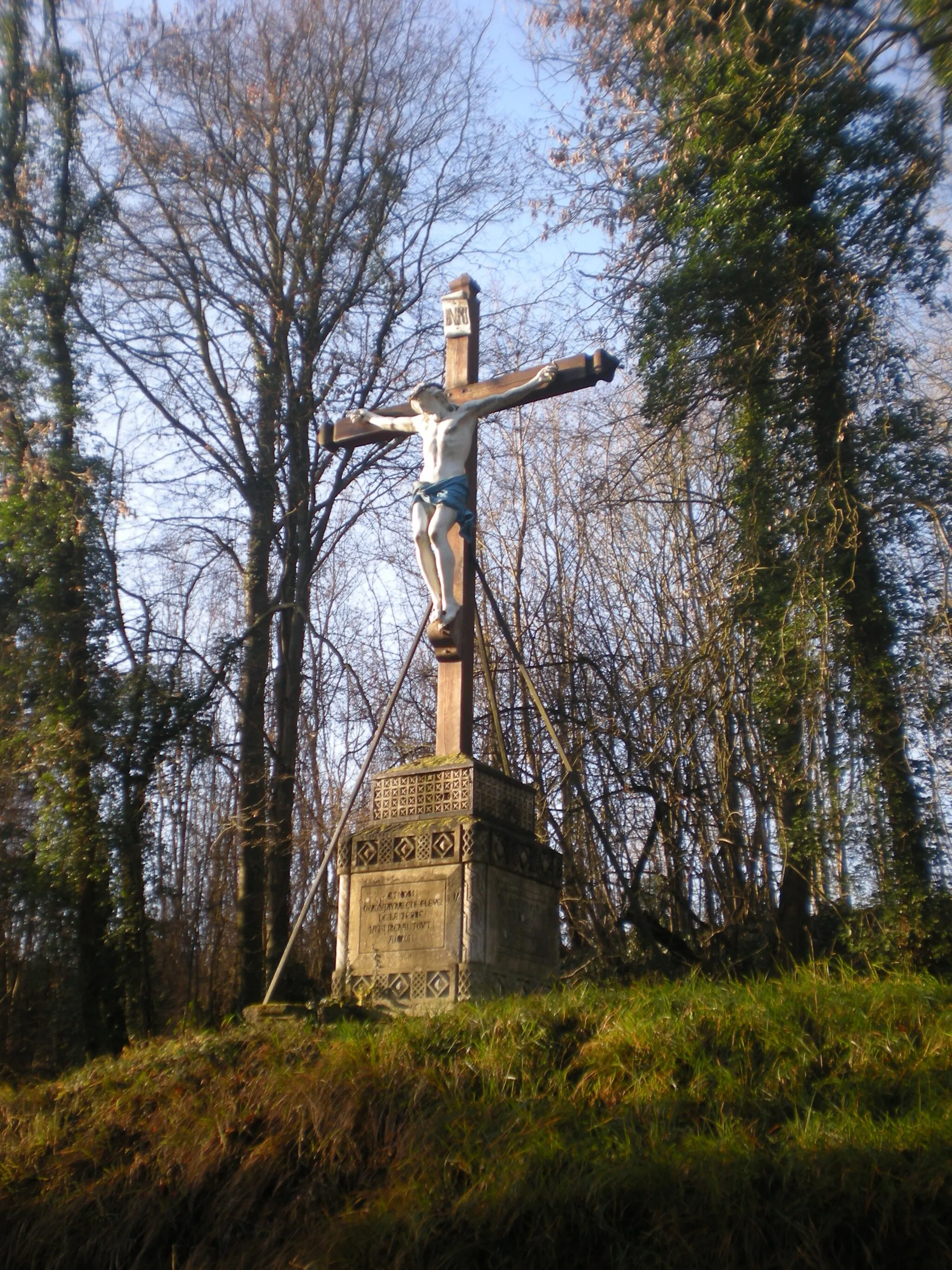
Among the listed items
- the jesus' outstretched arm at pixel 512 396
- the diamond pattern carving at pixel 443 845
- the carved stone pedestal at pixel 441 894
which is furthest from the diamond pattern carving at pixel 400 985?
the jesus' outstretched arm at pixel 512 396

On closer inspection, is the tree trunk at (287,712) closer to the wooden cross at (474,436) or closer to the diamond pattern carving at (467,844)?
the wooden cross at (474,436)

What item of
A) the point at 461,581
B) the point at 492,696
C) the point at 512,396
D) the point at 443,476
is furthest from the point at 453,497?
the point at 492,696

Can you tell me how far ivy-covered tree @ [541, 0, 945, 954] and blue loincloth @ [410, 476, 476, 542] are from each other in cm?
249

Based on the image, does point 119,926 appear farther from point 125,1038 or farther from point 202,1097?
point 202,1097

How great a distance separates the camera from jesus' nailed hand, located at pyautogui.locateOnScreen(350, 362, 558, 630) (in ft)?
25.8

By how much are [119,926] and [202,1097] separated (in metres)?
7.84

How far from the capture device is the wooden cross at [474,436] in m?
Answer: 7.73

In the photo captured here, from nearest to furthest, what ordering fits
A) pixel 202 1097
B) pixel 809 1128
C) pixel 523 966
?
1. pixel 809 1128
2. pixel 202 1097
3. pixel 523 966

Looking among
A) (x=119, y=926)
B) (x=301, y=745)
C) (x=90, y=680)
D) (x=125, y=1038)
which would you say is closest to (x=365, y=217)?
(x=90, y=680)

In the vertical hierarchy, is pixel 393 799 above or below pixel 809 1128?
above

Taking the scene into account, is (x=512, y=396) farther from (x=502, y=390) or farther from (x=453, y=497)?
(x=453, y=497)

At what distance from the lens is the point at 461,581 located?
8000 mm

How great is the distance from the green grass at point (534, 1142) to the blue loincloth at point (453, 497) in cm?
315

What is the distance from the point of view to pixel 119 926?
12984 millimetres
